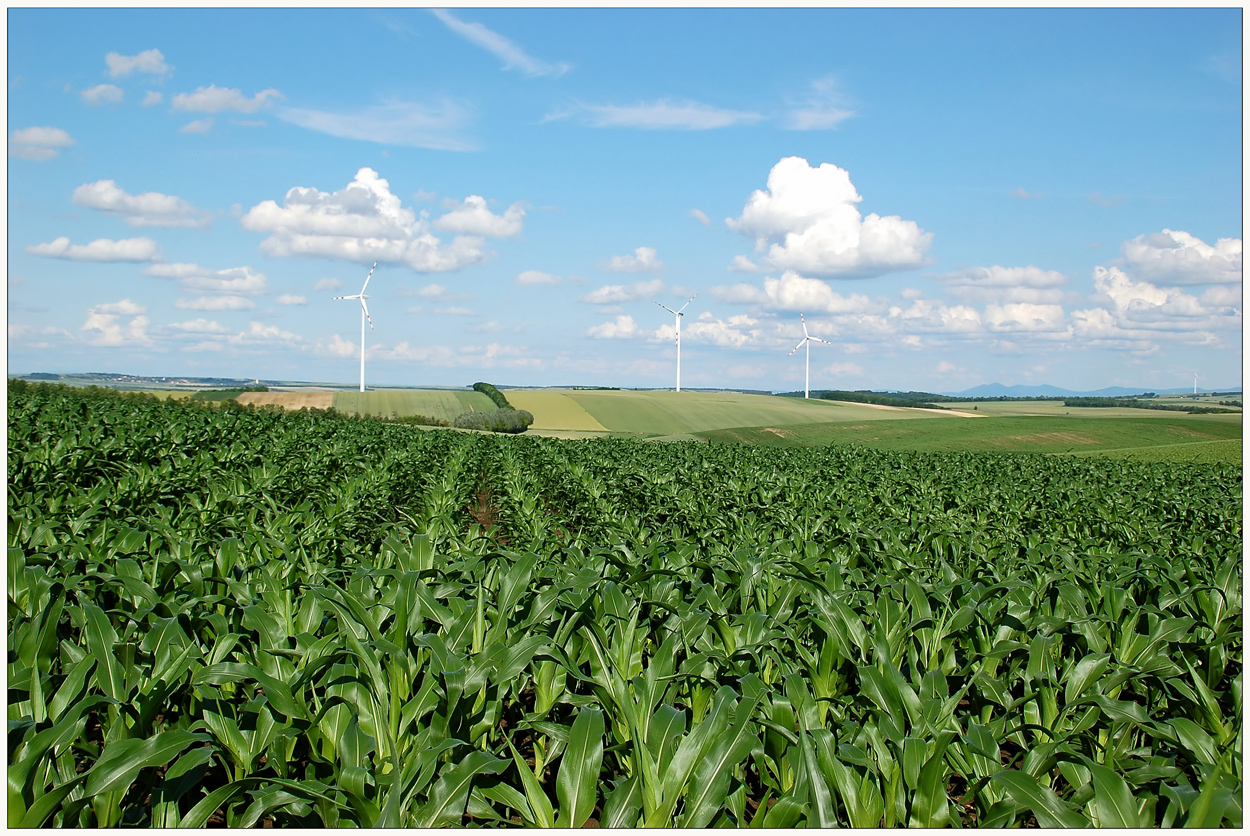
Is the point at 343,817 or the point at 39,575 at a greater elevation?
the point at 39,575

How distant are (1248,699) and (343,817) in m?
3.49

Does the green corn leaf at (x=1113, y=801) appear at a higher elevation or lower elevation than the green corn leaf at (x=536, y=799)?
higher

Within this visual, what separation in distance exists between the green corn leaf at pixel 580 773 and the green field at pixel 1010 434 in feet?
162

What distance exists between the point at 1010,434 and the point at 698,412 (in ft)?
96.0

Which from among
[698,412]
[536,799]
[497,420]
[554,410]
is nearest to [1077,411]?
[698,412]

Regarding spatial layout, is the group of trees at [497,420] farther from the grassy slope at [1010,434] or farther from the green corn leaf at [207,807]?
the green corn leaf at [207,807]

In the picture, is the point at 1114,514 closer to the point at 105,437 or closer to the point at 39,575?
the point at 39,575

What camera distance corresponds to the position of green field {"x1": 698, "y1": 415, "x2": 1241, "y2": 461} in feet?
173

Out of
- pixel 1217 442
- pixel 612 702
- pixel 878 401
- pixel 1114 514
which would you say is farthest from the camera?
pixel 878 401

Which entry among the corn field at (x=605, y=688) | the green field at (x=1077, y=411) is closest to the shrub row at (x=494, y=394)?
the green field at (x=1077, y=411)

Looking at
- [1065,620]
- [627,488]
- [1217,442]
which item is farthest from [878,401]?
[1065,620]

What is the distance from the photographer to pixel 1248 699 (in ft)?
9.45

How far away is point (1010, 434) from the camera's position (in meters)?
55.9

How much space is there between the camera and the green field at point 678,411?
67.4 meters
